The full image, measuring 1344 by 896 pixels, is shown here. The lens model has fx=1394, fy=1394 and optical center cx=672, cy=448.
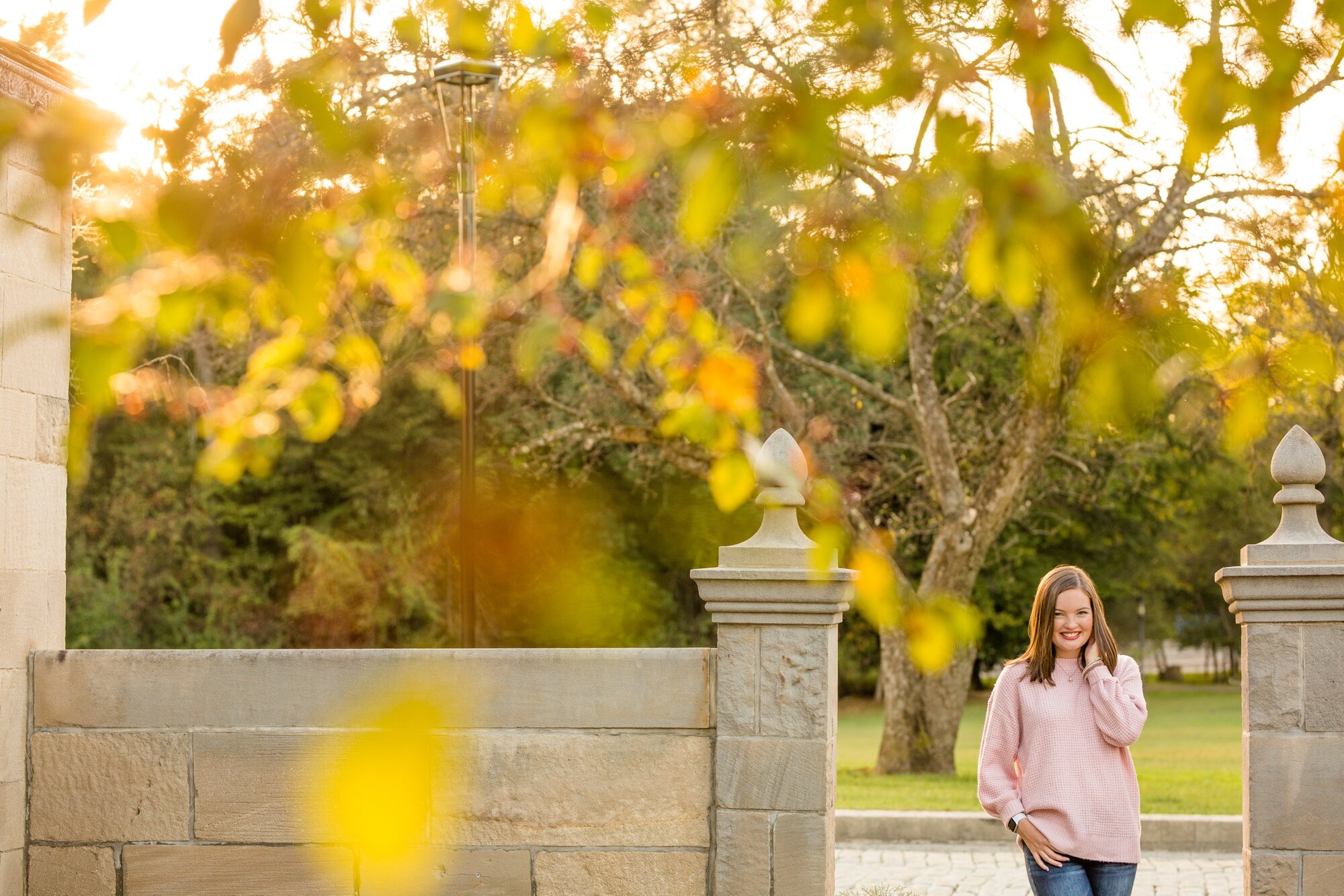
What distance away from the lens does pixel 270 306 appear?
3.12 metres

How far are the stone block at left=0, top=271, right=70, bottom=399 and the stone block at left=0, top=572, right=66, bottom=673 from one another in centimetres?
54

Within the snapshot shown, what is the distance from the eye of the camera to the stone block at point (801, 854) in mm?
4730

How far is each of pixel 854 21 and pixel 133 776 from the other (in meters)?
3.91

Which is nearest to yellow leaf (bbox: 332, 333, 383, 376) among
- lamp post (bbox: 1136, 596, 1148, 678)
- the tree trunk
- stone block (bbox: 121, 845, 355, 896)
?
stone block (bbox: 121, 845, 355, 896)

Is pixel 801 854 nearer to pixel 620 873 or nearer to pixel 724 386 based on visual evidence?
pixel 620 873

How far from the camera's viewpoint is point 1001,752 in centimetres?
446

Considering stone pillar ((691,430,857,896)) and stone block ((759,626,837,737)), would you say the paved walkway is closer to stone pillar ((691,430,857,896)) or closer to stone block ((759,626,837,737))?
stone pillar ((691,430,857,896))

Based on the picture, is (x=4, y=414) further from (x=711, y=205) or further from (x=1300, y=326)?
(x=1300, y=326)

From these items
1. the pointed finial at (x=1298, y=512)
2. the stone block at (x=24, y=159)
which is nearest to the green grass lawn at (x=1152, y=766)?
the pointed finial at (x=1298, y=512)

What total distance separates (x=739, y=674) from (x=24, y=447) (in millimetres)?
2744

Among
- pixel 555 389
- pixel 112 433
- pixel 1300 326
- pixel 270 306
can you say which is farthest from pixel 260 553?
pixel 270 306

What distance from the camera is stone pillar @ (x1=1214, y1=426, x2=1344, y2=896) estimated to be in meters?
5.02

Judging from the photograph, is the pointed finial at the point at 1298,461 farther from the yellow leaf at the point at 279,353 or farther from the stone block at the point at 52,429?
the stone block at the point at 52,429

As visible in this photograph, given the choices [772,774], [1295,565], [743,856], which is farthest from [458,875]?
[1295,565]
